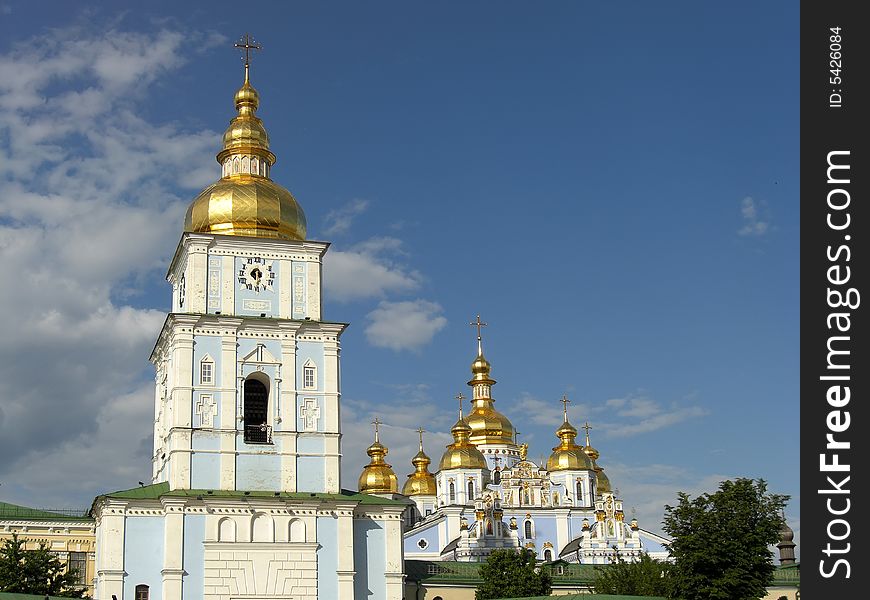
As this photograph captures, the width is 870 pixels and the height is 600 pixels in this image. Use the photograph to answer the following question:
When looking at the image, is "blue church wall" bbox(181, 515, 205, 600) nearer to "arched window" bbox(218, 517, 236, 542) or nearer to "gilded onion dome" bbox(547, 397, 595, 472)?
"arched window" bbox(218, 517, 236, 542)

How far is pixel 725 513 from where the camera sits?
107 feet

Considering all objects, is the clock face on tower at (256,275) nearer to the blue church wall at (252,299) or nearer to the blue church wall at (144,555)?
the blue church wall at (252,299)

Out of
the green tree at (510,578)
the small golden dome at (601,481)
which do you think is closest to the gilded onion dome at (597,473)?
the small golden dome at (601,481)

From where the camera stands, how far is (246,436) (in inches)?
1404

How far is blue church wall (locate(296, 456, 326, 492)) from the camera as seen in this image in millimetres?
35156

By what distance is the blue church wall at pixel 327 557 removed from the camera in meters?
34.3

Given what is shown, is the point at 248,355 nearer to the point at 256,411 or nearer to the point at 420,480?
the point at 256,411

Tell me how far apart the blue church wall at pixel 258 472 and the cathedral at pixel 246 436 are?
4 centimetres

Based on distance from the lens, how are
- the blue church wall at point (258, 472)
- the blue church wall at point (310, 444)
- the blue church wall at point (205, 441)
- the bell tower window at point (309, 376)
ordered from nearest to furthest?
1. the blue church wall at point (205, 441)
2. the blue church wall at point (258, 472)
3. the blue church wall at point (310, 444)
4. the bell tower window at point (309, 376)

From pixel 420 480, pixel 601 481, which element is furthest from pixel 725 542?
pixel 420 480

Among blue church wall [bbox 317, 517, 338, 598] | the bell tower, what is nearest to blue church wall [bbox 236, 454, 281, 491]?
the bell tower

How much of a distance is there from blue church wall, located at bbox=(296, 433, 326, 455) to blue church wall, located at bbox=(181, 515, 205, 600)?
344 cm
